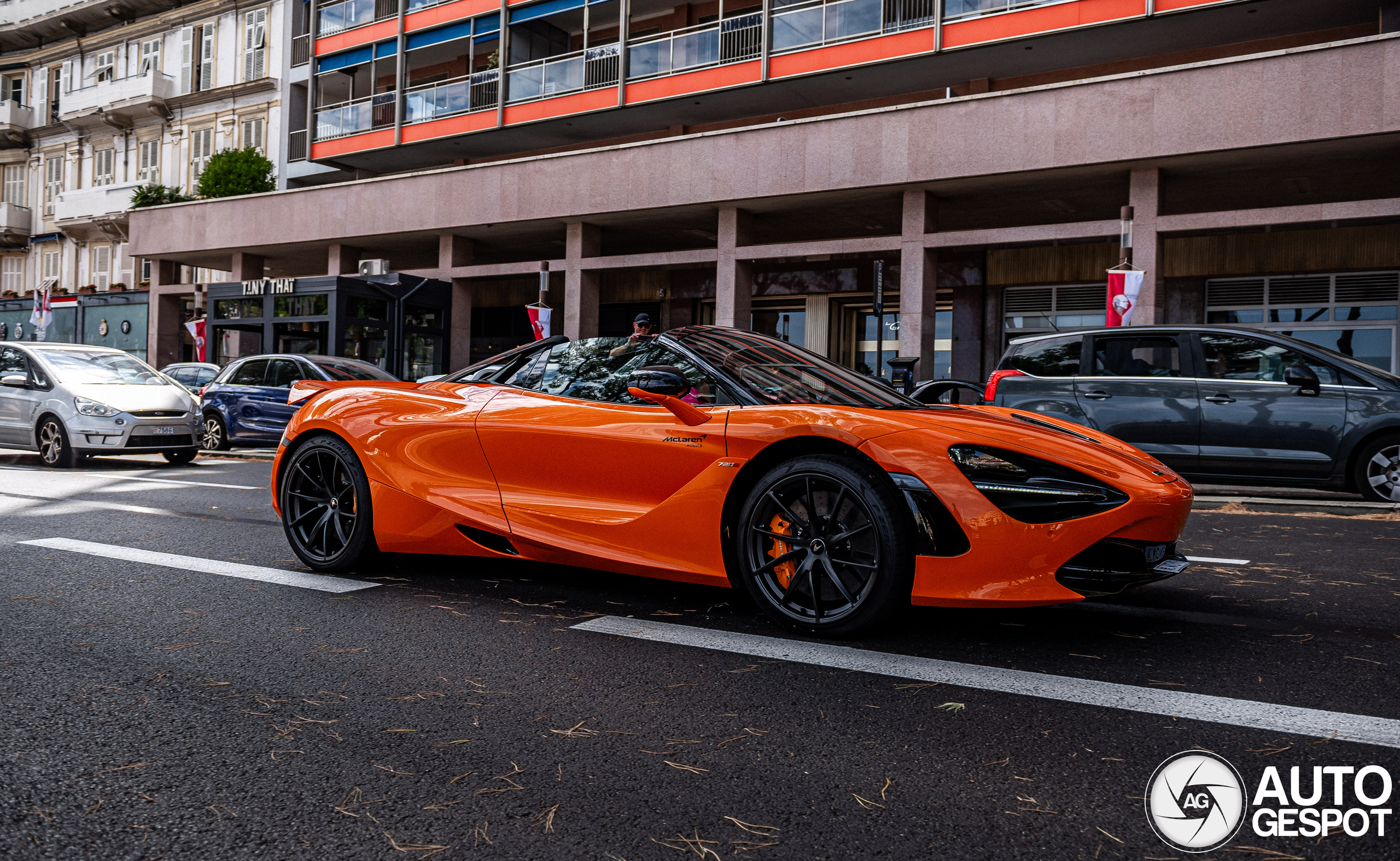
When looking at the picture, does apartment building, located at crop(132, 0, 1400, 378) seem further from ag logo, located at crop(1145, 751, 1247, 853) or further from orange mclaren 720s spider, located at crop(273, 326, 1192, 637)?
ag logo, located at crop(1145, 751, 1247, 853)

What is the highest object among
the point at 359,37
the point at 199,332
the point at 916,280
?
the point at 359,37

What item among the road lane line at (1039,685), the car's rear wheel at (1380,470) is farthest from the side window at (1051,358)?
the road lane line at (1039,685)

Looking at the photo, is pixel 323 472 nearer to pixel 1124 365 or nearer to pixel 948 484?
pixel 948 484

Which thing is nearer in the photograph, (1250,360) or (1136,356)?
(1250,360)

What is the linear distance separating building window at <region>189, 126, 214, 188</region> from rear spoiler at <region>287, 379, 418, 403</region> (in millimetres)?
35467

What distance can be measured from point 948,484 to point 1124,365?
23.0 feet

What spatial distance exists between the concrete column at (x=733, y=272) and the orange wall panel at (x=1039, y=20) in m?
5.19

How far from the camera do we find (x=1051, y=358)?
9.96 metres

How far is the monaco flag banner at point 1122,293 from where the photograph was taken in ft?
47.9

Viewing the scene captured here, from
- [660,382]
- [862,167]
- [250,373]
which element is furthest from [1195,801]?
[862,167]

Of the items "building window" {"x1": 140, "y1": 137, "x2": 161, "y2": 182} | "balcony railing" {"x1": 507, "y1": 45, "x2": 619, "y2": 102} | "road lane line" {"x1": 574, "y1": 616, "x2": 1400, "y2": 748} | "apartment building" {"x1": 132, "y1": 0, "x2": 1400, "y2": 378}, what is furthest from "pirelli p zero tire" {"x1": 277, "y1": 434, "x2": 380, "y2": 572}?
"building window" {"x1": 140, "y1": 137, "x2": 161, "y2": 182}

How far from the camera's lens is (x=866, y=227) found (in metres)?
21.8

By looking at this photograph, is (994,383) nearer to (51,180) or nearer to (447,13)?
(447,13)

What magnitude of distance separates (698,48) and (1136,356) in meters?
15.3
